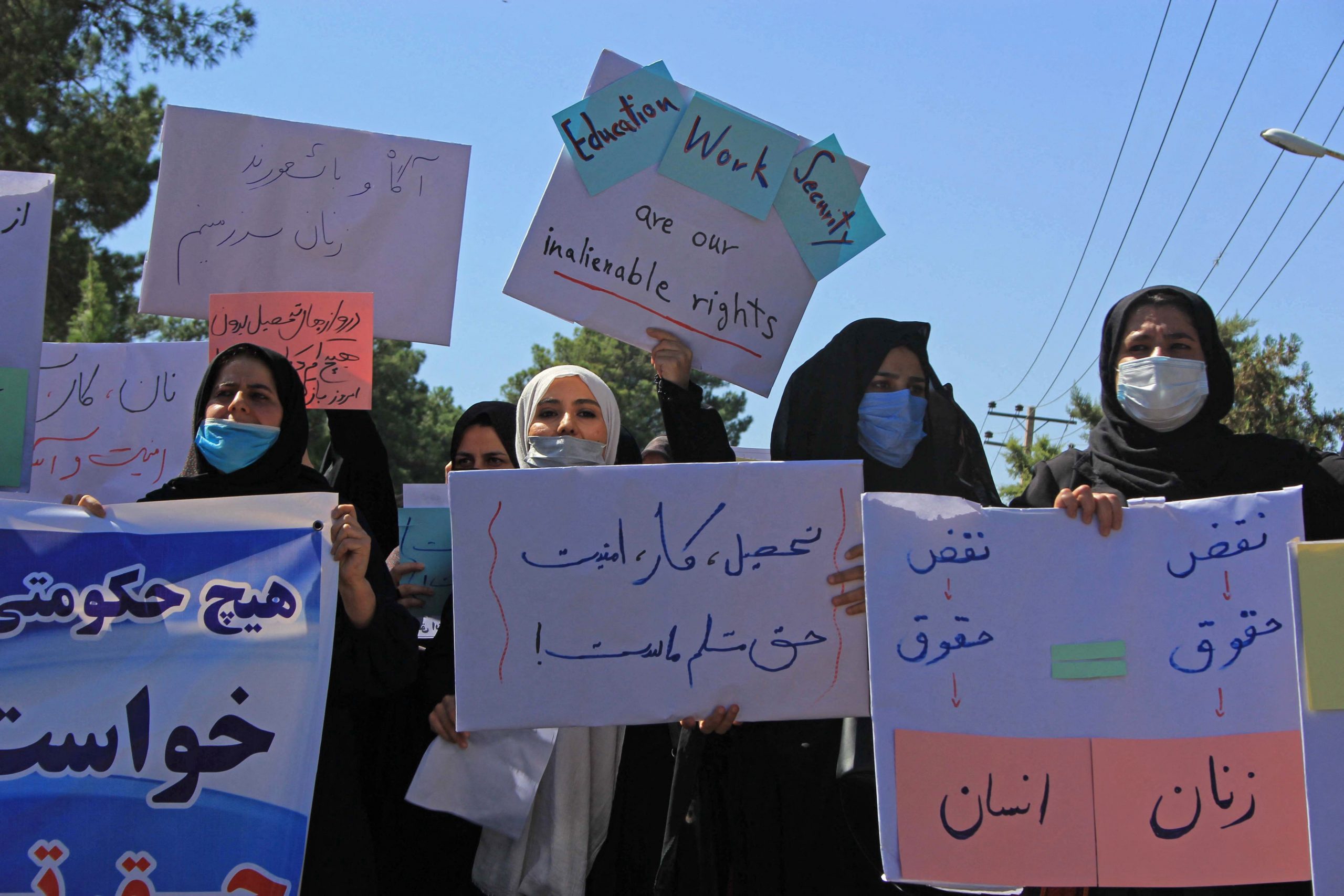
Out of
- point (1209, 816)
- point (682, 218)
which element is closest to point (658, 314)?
point (682, 218)

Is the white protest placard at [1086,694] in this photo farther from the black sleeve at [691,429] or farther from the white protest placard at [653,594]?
the black sleeve at [691,429]

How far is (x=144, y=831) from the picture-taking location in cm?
271

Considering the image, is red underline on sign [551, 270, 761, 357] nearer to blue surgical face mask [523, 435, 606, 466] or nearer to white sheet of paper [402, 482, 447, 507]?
blue surgical face mask [523, 435, 606, 466]

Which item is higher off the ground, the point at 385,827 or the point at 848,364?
the point at 848,364

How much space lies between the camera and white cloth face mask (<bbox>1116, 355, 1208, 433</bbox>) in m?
3.09

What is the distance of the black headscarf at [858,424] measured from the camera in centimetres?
330

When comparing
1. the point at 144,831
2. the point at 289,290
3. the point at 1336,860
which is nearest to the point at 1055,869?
the point at 1336,860

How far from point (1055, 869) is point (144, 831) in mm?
1953

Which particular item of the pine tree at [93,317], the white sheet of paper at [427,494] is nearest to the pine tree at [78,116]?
the pine tree at [93,317]

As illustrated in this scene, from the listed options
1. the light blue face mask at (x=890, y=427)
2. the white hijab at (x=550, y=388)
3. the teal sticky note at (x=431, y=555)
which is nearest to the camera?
the light blue face mask at (x=890, y=427)

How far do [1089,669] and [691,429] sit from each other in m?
1.31

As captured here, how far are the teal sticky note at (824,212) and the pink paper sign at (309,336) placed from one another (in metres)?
1.37

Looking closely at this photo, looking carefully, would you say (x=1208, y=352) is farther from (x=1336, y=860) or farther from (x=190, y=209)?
(x=190, y=209)

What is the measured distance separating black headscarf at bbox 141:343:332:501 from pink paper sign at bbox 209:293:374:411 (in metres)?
0.57
